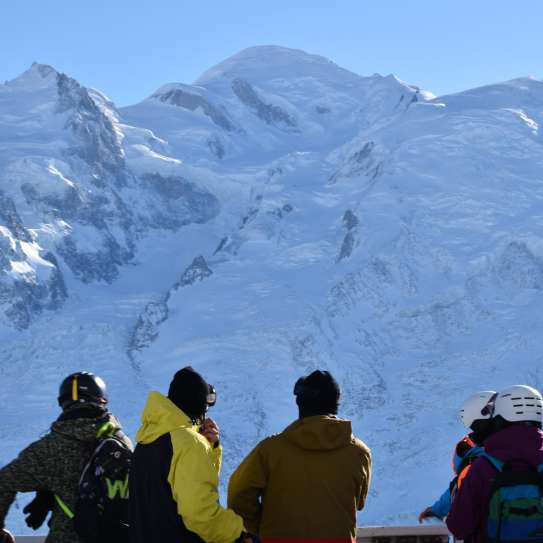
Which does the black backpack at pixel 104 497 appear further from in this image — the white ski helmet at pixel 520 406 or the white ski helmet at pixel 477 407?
the white ski helmet at pixel 477 407

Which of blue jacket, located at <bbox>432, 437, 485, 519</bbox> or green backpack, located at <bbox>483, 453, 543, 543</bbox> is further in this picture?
blue jacket, located at <bbox>432, 437, 485, 519</bbox>

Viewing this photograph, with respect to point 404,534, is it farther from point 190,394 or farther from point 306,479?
point 190,394

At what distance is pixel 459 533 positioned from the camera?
22.4 ft

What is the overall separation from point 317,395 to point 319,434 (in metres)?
0.26

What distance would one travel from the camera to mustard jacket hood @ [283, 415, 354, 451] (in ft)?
23.1

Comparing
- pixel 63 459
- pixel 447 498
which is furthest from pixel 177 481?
pixel 447 498

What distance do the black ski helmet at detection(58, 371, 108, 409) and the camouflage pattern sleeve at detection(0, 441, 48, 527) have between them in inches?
13.9

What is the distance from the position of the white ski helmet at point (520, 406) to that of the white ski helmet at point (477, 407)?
1.38 meters

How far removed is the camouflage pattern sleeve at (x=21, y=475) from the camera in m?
6.52

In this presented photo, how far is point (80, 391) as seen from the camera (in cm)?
688

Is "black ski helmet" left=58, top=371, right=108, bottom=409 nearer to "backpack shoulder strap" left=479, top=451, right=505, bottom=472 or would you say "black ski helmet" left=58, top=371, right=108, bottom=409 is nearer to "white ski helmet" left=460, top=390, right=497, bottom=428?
"backpack shoulder strap" left=479, top=451, right=505, bottom=472

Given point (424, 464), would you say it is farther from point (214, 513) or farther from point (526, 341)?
point (214, 513)

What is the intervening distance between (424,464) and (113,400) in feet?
179

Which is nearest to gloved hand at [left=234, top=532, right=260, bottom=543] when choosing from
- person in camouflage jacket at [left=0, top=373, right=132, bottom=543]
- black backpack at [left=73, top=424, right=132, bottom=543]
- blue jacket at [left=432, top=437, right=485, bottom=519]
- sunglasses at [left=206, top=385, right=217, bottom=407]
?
black backpack at [left=73, top=424, right=132, bottom=543]
